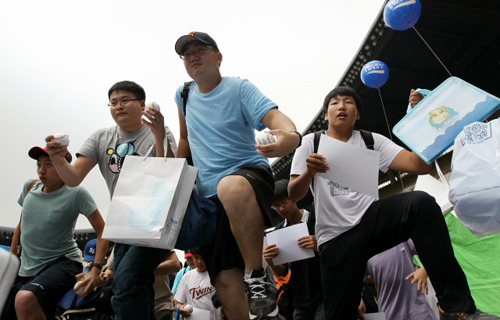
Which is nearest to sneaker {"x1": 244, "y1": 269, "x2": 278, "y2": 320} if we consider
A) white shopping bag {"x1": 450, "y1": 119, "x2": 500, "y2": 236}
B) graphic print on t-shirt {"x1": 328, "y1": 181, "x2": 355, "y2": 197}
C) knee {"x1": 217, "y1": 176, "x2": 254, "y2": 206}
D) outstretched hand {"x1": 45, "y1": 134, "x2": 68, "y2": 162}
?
knee {"x1": 217, "y1": 176, "x2": 254, "y2": 206}

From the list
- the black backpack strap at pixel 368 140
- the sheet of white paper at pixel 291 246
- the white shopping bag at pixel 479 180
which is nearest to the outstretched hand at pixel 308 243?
the sheet of white paper at pixel 291 246

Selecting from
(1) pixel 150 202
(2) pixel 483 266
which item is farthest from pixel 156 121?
(2) pixel 483 266

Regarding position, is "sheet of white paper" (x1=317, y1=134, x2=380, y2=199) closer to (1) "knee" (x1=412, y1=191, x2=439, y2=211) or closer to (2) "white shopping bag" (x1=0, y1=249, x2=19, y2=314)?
(1) "knee" (x1=412, y1=191, x2=439, y2=211)

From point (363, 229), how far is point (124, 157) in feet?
5.09

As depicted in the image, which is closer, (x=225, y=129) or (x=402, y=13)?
(x=225, y=129)

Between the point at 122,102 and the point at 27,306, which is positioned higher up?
the point at 122,102

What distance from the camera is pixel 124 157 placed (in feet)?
8.21

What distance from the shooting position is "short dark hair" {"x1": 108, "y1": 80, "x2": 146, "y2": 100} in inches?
102

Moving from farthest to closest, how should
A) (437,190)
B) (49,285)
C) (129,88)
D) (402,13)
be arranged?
1. (402,13)
2. (437,190)
3. (49,285)
4. (129,88)

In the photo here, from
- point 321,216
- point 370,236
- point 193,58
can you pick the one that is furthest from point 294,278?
point 193,58

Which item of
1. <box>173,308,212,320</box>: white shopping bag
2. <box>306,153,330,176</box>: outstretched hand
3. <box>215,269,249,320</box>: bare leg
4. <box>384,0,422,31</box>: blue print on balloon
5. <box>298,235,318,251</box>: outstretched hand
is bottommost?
<box>173,308,212,320</box>: white shopping bag

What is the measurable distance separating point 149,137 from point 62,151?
1.79 feet

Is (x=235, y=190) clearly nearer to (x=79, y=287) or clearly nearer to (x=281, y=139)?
(x=281, y=139)

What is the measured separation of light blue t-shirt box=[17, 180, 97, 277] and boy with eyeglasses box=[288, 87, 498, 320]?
187 cm
